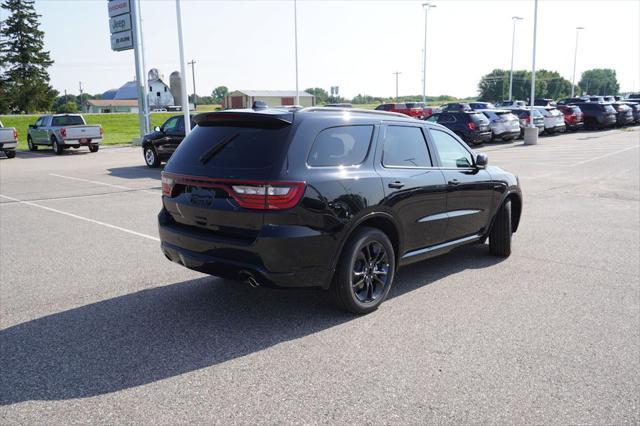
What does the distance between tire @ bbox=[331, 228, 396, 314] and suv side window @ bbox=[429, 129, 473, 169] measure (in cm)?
140

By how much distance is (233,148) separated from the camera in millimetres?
4559

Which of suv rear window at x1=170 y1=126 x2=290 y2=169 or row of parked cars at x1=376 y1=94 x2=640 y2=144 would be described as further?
row of parked cars at x1=376 y1=94 x2=640 y2=144

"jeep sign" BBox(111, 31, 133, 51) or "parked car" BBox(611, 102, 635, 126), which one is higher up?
"jeep sign" BBox(111, 31, 133, 51)

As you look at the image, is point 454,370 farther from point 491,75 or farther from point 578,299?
point 491,75

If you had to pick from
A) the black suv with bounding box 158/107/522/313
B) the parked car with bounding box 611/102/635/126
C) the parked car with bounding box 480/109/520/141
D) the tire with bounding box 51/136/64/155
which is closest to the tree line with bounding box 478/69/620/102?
the parked car with bounding box 611/102/635/126

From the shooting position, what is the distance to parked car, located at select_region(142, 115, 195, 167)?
1841 centimetres

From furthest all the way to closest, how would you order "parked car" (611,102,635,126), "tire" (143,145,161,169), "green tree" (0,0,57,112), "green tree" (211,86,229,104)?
"green tree" (211,86,229,104) → "green tree" (0,0,57,112) → "parked car" (611,102,635,126) → "tire" (143,145,161,169)

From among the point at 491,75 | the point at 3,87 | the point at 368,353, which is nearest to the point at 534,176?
the point at 368,353

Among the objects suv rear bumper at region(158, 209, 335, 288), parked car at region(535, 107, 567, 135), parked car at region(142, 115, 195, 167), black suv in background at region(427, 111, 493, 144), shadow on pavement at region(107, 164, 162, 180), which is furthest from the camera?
parked car at region(535, 107, 567, 135)

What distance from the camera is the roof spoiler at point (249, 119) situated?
4441 millimetres

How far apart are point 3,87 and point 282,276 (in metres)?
77.0

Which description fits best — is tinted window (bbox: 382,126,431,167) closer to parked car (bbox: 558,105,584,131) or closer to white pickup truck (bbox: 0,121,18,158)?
white pickup truck (bbox: 0,121,18,158)

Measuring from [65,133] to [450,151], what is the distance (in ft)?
78.2

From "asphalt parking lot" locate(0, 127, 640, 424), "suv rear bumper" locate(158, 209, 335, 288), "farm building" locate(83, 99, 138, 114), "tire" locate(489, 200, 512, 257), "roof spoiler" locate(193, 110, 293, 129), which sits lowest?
"asphalt parking lot" locate(0, 127, 640, 424)
